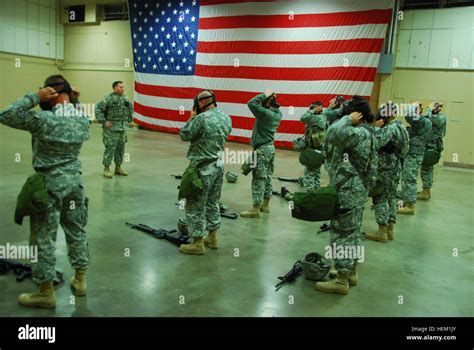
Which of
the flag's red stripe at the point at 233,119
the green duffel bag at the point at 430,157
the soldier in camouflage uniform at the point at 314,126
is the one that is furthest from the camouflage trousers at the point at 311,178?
the flag's red stripe at the point at 233,119

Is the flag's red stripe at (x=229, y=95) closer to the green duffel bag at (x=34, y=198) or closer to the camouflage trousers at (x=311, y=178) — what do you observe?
the camouflage trousers at (x=311, y=178)

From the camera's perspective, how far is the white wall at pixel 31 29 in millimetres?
15477

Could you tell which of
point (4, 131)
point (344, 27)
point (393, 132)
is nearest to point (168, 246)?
point (393, 132)

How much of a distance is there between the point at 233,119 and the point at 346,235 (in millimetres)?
10311

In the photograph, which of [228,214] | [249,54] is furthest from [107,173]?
[249,54]

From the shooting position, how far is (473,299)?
361 centimetres

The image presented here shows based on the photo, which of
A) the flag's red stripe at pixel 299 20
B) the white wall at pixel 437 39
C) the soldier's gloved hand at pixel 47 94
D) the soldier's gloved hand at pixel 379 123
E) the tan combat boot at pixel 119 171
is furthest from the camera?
the flag's red stripe at pixel 299 20

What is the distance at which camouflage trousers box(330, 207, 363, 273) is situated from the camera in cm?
342

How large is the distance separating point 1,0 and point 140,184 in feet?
40.6

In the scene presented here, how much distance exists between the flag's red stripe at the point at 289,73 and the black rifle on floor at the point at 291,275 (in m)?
8.59

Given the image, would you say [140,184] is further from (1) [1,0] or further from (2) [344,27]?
(1) [1,0]

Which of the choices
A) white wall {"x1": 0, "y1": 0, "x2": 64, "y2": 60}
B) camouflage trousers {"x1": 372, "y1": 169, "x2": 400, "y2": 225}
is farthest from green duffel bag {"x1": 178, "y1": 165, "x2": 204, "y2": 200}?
white wall {"x1": 0, "y1": 0, "x2": 64, "y2": 60}

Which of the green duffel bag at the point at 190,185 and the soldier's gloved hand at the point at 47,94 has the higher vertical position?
the soldier's gloved hand at the point at 47,94

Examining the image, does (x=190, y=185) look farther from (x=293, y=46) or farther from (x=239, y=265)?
(x=293, y=46)
